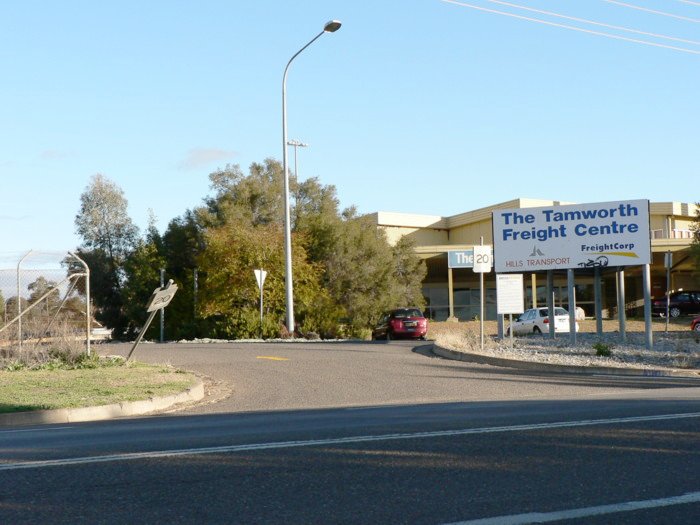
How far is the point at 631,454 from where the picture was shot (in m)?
7.25

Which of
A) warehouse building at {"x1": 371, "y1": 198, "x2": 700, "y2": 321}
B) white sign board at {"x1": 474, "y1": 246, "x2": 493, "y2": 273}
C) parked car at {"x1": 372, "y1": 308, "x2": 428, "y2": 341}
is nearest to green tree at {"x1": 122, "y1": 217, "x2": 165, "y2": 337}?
parked car at {"x1": 372, "y1": 308, "x2": 428, "y2": 341}

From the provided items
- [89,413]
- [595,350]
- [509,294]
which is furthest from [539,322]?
[89,413]

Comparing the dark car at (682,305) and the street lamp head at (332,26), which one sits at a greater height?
the street lamp head at (332,26)

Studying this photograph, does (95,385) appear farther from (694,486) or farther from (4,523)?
(694,486)

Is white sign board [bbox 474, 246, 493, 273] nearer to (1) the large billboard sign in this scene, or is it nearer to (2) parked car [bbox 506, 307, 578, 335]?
(1) the large billboard sign

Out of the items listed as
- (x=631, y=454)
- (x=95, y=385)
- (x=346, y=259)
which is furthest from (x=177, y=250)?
(x=631, y=454)

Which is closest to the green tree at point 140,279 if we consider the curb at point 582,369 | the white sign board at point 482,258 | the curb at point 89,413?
the white sign board at point 482,258

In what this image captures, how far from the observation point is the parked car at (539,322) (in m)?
39.1

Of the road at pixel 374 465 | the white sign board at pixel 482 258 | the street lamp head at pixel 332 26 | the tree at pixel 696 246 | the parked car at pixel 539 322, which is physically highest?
the street lamp head at pixel 332 26

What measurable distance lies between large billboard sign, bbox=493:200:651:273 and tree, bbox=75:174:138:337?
108ft

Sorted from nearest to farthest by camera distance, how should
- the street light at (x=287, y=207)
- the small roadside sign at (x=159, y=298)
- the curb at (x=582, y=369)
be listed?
the small roadside sign at (x=159, y=298) < the curb at (x=582, y=369) < the street light at (x=287, y=207)

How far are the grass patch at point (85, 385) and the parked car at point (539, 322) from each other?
82.2ft

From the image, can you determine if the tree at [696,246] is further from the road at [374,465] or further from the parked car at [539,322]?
the road at [374,465]

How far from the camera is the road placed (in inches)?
216
